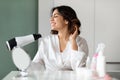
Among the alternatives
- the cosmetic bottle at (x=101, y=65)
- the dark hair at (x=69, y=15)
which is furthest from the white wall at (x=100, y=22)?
the cosmetic bottle at (x=101, y=65)

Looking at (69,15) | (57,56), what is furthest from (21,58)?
(69,15)

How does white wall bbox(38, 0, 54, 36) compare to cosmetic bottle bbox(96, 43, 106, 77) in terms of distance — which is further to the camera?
white wall bbox(38, 0, 54, 36)

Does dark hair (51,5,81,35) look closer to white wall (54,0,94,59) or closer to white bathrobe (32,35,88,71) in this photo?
white bathrobe (32,35,88,71)

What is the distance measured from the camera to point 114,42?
8.75 feet

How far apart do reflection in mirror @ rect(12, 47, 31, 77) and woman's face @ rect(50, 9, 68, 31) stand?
51cm

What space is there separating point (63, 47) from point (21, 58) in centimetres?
57

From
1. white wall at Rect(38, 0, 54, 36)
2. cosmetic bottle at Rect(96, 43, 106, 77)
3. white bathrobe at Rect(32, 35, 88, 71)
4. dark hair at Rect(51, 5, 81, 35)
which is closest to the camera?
cosmetic bottle at Rect(96, 43, 106, 77)

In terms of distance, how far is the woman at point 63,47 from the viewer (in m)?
2.00

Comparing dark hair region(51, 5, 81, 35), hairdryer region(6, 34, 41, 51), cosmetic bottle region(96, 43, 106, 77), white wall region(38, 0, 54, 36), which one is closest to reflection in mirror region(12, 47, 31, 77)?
hairdryer region(6, 34, 41, 51)

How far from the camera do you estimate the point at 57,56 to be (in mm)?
2053

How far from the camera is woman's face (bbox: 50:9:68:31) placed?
206 cm

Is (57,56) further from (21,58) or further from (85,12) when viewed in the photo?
(85,12)

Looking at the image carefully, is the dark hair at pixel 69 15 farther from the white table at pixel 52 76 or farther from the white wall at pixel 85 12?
the white table at pixel 52 76

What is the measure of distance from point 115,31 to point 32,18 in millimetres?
854
